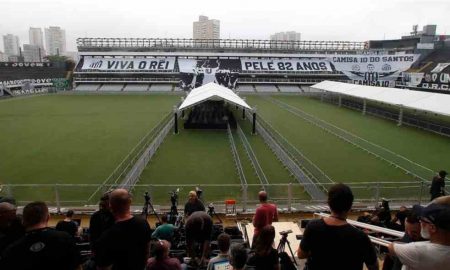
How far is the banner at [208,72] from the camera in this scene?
200ft

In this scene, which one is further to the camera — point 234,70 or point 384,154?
point 234,70

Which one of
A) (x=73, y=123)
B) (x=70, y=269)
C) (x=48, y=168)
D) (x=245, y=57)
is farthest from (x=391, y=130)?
(x=245, y=57)

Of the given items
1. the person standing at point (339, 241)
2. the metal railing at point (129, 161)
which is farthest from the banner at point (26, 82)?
the person standing at point (339, 241)

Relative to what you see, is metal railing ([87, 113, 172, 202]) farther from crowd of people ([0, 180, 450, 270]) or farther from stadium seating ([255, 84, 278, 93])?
stadium seating ([255, 84, 278, 93])

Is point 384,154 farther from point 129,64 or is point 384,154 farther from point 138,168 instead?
point 129,64

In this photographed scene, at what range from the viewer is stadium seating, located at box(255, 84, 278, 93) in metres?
59.9

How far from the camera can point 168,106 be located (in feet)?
128

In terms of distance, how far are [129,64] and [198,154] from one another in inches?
2084

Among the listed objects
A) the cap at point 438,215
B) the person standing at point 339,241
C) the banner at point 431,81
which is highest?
the banner at point 431,81

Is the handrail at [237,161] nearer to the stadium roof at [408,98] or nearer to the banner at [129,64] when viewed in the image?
the stadium roof at [408,98]

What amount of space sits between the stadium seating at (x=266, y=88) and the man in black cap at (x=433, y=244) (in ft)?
189

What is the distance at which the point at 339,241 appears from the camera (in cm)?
318

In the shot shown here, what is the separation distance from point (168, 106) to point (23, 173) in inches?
972

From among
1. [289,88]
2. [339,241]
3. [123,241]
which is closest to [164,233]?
[123,241]
